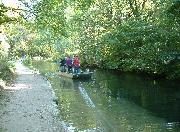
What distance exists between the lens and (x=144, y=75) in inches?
1471

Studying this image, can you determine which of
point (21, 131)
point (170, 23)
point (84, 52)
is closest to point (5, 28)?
point (170, 23)

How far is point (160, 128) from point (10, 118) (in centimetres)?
601

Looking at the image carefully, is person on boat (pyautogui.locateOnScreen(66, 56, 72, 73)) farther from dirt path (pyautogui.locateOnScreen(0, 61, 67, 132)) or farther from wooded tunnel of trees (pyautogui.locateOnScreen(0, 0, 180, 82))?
dirt path (pyautogui.locateOnScreen(0, 61, 67, 132))

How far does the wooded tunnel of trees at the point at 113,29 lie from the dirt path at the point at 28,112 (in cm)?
433

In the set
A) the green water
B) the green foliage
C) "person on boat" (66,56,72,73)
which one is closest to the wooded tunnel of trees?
the green foliage

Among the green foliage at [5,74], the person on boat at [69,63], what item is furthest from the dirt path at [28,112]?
the person on boat at [69,63]

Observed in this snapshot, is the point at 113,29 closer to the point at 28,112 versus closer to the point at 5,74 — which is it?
the point at 5,74

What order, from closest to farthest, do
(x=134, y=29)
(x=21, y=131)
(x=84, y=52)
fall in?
(x=21, y=131) → (x=134, y=29) → (x=84, y=52)

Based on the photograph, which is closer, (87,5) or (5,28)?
(87,5)

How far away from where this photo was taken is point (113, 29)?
142ft

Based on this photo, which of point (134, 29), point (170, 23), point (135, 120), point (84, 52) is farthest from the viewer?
point (84, 52)

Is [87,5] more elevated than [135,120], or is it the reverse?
[87,5]

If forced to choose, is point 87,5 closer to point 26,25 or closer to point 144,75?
point 26,25

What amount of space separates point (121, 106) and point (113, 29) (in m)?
23.4
